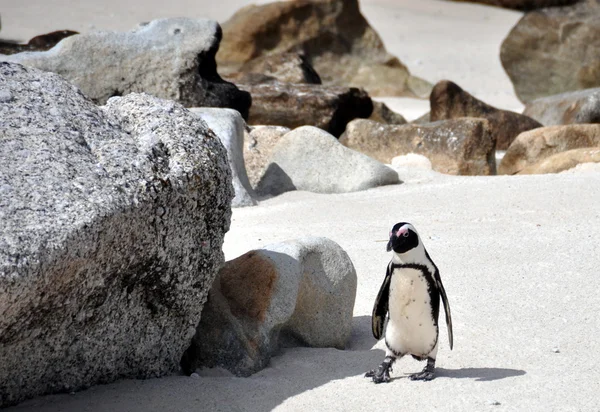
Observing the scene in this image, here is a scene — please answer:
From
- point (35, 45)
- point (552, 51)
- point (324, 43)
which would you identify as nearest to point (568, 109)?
point (552, 51)

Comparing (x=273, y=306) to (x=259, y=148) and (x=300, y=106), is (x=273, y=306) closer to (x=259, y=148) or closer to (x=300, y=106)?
(x=259, y=148)

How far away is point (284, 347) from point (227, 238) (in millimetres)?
1953

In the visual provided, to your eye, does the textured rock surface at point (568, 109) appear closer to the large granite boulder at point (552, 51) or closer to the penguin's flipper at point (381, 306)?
the large granite boulder at point (552, 51)

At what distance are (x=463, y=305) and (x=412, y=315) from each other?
92 cm

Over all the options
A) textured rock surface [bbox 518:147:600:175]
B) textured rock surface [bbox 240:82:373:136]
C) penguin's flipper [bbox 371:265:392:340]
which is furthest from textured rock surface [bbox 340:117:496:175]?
penguin's flipper [bbox 371:265:392:340]

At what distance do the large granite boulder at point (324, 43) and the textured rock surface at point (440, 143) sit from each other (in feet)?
28.2

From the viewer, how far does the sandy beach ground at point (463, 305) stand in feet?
11.3

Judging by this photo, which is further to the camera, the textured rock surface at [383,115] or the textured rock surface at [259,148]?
the textured rock surface at [383,115]

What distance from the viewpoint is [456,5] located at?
30.2 m

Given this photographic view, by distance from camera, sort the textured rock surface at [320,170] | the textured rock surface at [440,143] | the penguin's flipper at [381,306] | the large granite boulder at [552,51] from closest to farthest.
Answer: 1. the penguin's flipper at [381,306]
2. the textured rock surface at [320,170]
3. the textured rock surface at [440,143]
4. the large granite boulder at [552,51]

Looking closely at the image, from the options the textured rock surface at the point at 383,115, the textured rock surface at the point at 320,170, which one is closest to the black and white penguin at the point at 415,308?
the textured rock surface at the point at 320,170

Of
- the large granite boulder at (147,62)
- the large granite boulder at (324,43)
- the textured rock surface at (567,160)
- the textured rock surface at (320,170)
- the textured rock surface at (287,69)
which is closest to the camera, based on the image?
the textured rock surface at (320,170)

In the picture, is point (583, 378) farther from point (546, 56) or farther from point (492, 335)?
point (546, 56)

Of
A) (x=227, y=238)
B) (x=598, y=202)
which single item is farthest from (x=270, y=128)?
(x=598, y=202)
